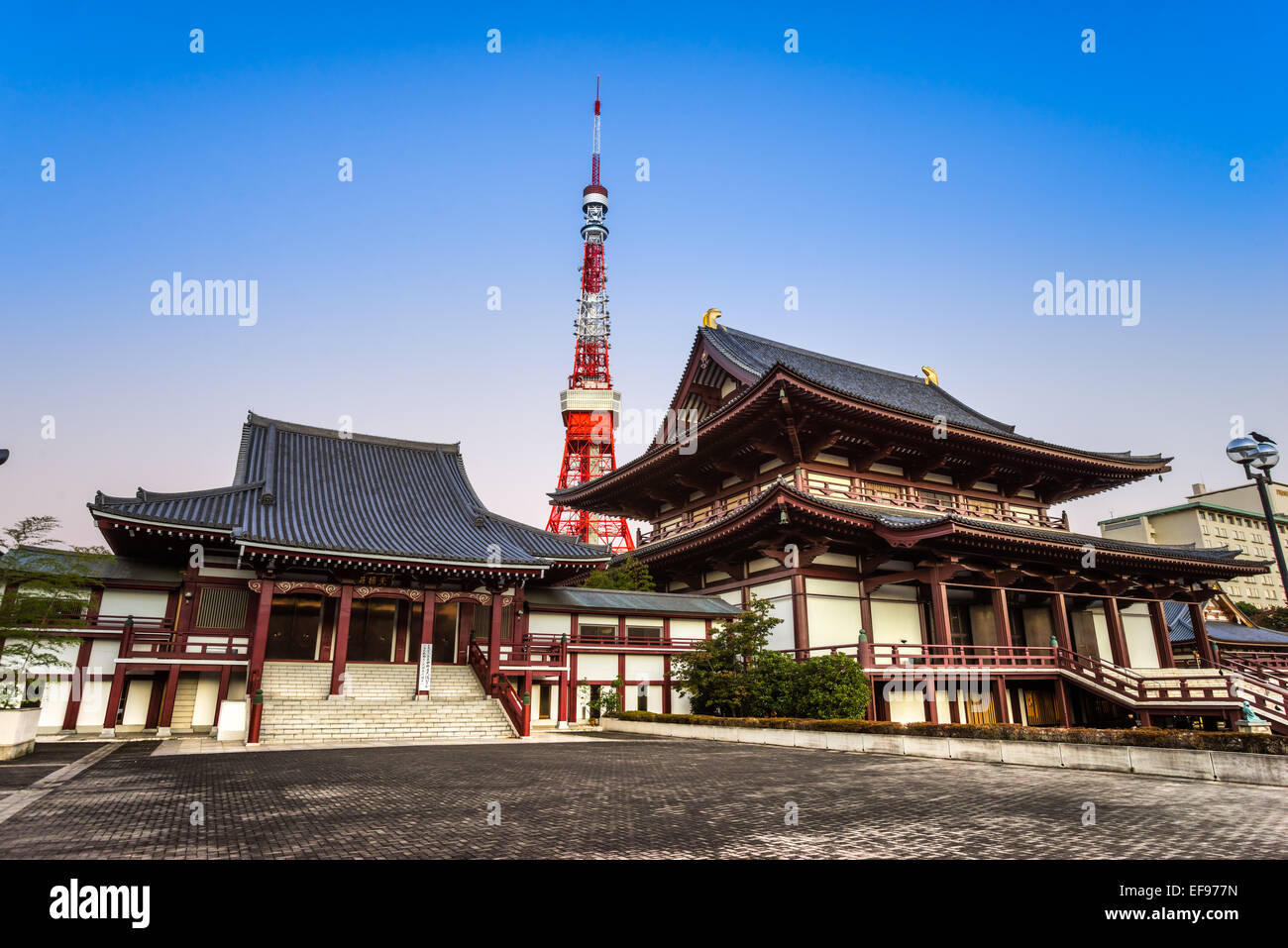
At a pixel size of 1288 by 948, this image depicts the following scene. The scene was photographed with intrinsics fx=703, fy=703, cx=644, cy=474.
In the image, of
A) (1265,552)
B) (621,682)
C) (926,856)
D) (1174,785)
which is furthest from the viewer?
(1265,552)

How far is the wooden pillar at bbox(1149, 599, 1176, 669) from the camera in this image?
30.8 meters

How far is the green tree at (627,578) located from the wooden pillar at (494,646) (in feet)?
25.3

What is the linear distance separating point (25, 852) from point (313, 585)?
15.6 m

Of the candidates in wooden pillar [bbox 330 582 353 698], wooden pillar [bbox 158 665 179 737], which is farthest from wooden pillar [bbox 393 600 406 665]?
wooden pillar [bbox 158 665 179 737]

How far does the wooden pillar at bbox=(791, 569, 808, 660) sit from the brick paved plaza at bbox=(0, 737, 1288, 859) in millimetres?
9759

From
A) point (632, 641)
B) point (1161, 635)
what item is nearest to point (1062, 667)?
point (1161, 635)

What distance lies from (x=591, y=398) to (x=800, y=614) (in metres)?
36.7

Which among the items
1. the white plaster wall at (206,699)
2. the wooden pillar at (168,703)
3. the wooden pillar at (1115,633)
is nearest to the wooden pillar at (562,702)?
the white plaster wall at (206,699)

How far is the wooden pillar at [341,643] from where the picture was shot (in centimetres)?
2027

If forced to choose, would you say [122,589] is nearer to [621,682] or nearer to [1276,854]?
[621,682]

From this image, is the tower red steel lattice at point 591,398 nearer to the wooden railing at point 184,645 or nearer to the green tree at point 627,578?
the green tree at point 627,578

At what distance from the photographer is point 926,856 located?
603 centimetres

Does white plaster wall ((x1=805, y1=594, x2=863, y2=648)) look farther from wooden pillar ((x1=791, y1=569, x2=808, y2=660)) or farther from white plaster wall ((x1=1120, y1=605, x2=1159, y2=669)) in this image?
white plaster wall ((x1=1120, y1=605, x2=1159, y2=669))
